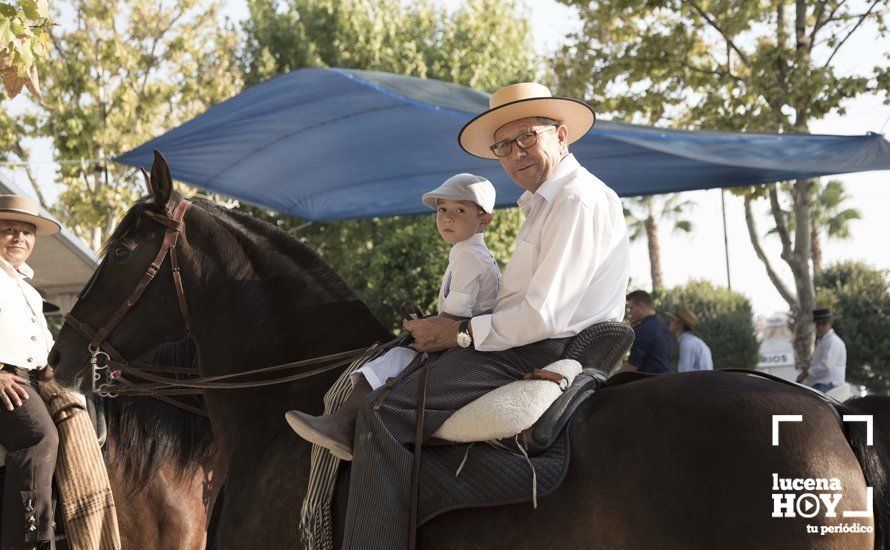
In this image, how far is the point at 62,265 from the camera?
985 centimetres

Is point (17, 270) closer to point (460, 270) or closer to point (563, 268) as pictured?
point (460, 270)

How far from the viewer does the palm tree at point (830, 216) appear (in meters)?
39.8

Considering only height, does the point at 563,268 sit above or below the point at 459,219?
below

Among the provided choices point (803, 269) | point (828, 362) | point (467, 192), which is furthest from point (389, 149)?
point (803, 269)

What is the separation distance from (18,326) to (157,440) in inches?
39.2

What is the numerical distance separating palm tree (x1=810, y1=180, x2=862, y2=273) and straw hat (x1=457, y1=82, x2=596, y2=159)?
3952 cm

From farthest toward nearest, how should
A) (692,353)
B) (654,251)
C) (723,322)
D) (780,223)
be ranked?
1. (654,251)
2. (723,322)
3. (780,223)
4. (692,353)

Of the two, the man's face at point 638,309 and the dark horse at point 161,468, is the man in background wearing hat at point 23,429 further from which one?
the man's face at point 638,309

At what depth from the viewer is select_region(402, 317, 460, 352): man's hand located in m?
3.19

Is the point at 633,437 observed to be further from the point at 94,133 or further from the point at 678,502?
the point at 94,133

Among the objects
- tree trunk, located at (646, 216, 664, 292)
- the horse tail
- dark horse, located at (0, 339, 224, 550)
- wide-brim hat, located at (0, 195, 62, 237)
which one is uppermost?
wide-brim hat, located at (0, 195, 62, 237)

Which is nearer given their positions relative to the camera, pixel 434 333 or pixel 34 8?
pixel 434 333

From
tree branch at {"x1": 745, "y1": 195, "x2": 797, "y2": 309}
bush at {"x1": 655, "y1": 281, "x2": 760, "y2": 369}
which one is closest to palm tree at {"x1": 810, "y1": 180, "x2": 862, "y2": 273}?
bush at {"x1": 655, "y1": 281, "x2": 760, "y2": 369}

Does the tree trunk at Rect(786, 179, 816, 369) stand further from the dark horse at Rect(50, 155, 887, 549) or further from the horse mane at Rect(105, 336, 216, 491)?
the dark horse at Rect(50, 155, 887, 549)
